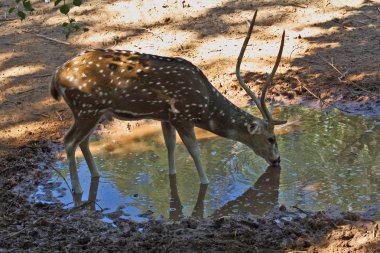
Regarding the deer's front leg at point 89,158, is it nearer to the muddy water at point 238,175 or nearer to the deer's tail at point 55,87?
the muddy water at point 238,175

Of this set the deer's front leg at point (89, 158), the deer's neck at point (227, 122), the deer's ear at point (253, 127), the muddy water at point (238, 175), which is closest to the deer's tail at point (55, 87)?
the deer's front leg at point (89, 158)

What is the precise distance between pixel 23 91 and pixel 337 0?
5.78 metres

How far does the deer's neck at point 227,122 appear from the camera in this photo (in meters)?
7.93

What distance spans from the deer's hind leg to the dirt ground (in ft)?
1.73

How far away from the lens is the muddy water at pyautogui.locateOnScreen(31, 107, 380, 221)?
706 cm

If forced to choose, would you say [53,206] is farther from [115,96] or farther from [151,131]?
[151,131]

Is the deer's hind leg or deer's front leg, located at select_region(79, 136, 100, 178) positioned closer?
the deer's hind leg

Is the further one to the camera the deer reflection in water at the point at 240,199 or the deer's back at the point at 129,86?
the deer's back at the point at 129,86

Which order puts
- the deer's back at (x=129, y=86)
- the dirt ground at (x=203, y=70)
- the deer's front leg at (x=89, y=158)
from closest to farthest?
the dirt ground at (x=203, y=70), the deer's back at (x=129, y=86), the deer's front leg at (x=89, y=158)

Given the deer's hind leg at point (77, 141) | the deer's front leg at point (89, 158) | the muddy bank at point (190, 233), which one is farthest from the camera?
the deer's front leg at point (89, 158)

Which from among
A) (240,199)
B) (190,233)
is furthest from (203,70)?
(190,233)

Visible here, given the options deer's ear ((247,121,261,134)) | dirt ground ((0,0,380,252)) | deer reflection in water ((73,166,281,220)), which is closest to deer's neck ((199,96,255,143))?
deer's ear ((247,121,261,134))

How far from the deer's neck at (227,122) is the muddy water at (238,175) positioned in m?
0.32

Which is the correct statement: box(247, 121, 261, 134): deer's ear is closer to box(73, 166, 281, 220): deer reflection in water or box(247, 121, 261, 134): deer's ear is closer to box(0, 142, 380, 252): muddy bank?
box(73, 166, 281, 220): deer reflection in water
